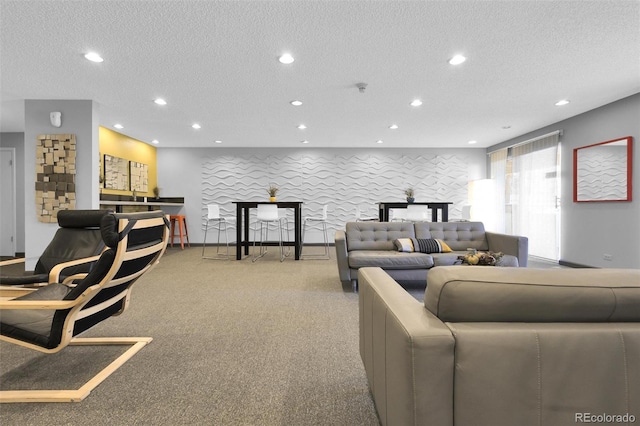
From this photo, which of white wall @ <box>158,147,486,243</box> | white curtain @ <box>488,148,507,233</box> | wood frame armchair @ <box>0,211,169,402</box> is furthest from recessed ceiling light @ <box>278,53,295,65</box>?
white curtain @ <box>488,148,507,233</box>

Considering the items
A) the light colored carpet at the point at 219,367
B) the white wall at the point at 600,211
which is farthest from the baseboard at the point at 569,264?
the light colored carpet at the point at 219,367

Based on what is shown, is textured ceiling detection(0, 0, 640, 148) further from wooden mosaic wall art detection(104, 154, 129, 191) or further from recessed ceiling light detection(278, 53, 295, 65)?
wooden mosaic wall art detection(104, 154, 129, 191)

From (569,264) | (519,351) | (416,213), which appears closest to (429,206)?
(416,213)

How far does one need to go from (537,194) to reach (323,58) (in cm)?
521

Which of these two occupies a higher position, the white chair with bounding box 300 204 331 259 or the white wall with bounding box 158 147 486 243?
the white wall with bounding box 158 147 486 243

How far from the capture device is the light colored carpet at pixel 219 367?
150 centimetres

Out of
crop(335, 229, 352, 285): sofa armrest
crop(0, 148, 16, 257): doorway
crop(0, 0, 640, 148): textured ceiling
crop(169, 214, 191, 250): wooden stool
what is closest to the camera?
crop(0, 0, 640, 148): textured ceiling

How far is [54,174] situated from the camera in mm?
4516

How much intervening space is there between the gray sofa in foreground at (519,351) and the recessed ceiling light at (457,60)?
9.13ft

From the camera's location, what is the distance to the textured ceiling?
8.12ft

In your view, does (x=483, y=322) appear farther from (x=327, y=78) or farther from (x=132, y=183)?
(x=132, y=183)

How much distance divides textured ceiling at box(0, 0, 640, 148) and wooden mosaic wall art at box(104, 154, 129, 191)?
1.10 meters

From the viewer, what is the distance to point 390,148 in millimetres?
8312

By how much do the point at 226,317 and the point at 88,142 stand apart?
11.6 feet
